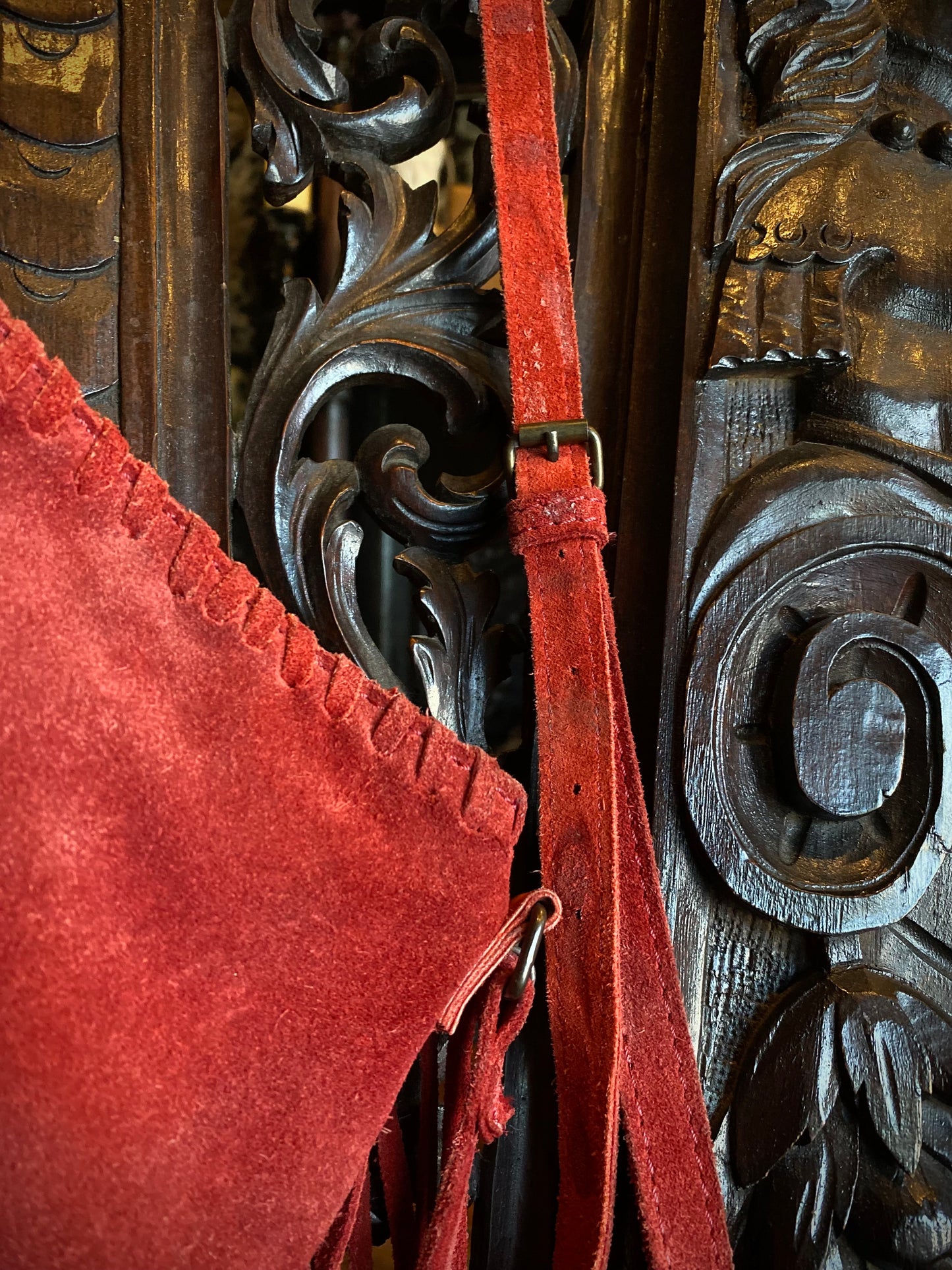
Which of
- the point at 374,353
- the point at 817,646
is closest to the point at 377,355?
the point at 374,353

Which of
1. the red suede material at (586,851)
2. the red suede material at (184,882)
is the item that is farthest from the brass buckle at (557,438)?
the red suede material at (184,882)

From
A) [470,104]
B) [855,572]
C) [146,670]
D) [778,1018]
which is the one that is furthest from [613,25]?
[778,1018]

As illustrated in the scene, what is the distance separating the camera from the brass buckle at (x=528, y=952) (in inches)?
16.3

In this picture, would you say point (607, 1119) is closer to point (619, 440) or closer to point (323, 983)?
point (323, 983)

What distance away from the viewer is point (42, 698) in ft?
1.13

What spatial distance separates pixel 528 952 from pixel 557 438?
246 mm

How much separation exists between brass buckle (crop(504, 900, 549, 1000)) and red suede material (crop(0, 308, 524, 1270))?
0.07 feet

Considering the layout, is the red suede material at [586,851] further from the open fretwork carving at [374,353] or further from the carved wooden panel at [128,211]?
the carved wooden panel at [128,211]

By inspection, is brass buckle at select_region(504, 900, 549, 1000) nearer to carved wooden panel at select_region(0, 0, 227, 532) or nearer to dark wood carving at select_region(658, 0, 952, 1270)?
dark wood carving at select_region(658, 0, 952, 1270)

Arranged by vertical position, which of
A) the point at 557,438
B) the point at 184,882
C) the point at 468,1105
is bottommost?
the point at 468,1105

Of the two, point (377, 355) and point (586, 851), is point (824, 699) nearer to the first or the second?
point (586, 851)

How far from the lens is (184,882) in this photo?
364 millimetres

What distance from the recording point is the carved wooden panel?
506mm

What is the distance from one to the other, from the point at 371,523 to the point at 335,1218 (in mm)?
389
